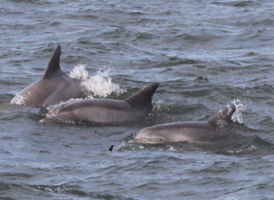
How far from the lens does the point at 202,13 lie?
28.3 meters

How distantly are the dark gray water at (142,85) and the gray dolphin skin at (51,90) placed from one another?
38cm

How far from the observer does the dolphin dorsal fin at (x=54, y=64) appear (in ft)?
47.7

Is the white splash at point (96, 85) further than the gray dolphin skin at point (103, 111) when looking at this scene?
Yes

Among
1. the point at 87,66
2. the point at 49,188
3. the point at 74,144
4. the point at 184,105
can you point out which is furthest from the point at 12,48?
the point at 49,188

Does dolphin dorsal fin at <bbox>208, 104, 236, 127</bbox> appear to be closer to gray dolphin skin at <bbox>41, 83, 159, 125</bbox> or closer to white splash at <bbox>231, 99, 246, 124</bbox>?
white splash at <bbox>231, 99, 246, 124</bbox>

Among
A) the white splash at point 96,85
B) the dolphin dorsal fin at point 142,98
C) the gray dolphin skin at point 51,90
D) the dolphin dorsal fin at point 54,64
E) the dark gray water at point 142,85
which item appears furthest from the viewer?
the white splash at point 96,85

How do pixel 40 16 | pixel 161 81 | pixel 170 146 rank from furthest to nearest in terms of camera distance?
1. pixel 40 16
2. pixel 161 81
3. pixel 170 146

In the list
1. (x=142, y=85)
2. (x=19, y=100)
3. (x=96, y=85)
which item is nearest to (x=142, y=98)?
(x=96, y=85)

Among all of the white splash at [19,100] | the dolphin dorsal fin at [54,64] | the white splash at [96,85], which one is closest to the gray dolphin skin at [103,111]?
the white splash at [19,100]

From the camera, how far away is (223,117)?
39.0ft

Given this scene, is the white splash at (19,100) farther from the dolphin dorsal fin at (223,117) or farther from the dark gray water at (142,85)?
the dolphin dorsal fin at (223,117)

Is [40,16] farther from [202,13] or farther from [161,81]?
[161,81]

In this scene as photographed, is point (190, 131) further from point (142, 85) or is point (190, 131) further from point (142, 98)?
point (142, 85)

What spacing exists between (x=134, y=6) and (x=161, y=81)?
43.1 ft
